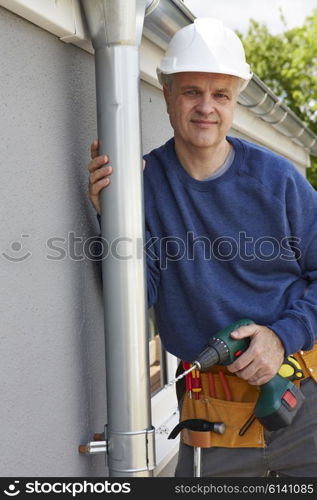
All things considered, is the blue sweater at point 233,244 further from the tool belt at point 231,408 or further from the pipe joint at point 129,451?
the pipe joint at point 129,451

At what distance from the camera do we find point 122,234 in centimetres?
203

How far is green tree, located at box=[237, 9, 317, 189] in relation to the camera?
18.8 m

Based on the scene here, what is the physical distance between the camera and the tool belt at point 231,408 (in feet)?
7.88

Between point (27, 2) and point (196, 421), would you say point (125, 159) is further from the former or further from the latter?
point (196, 421)

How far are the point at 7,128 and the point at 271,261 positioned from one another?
1.14 m

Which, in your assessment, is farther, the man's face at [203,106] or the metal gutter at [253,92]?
the metal gutter at [253,92]

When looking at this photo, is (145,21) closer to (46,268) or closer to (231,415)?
(46,268)

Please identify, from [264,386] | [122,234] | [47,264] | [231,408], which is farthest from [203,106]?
[231,408]

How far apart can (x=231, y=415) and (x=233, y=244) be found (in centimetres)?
67

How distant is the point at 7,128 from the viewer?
1711 millimetres

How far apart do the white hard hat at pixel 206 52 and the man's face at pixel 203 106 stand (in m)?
0.04

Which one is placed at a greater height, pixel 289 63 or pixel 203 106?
pixel 289 63

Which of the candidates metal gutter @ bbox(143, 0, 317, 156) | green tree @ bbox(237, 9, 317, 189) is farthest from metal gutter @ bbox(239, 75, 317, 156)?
green tree @ bbox(237, 9, 317, 189)

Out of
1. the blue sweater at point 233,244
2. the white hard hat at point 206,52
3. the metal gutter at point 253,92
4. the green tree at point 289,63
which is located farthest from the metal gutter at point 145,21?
the green tree at point 289,63
